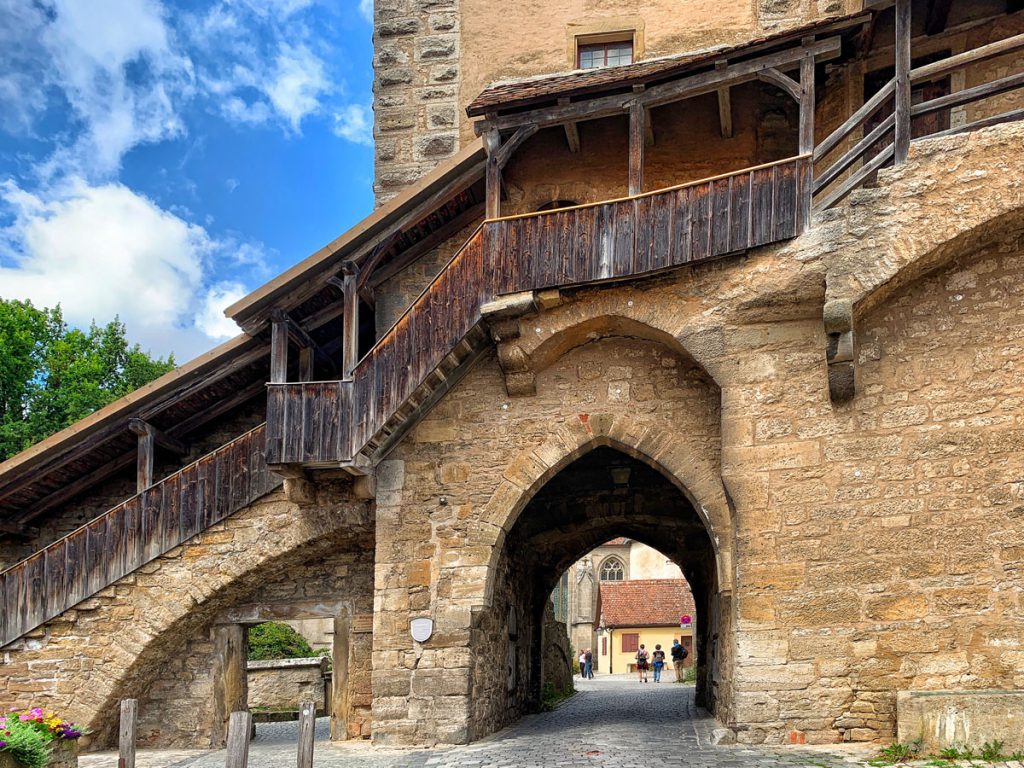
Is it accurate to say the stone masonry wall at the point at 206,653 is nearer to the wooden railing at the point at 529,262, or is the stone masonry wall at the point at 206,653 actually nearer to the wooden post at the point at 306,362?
the wooden railing at the point at 529,262

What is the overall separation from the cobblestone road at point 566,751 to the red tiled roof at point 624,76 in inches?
264

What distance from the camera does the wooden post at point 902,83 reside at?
1017 cm

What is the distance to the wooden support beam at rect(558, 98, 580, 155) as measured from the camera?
11.7 meters

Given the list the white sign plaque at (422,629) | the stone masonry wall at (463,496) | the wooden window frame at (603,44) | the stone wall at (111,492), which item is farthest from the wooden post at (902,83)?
the stone wall at (111,492)

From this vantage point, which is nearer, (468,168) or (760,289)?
(760,289)

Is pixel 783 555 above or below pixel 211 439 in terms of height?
below

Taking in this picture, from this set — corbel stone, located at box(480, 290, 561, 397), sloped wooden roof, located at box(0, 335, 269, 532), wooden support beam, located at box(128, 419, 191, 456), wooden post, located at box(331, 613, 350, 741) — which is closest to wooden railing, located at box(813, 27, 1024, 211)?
corbel stone, located at box(480, 290, 561, 397)

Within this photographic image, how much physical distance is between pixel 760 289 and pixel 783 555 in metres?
2.56

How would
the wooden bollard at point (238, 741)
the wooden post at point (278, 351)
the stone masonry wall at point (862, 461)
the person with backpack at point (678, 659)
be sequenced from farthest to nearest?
the person with backpack at point (678, 659), the wooden post at point (278, 351), the stone masonry wall at point (862, 461), the wooden bollard at point (238, 741)

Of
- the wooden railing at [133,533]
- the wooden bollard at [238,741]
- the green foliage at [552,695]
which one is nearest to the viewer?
the wooden bollard at [238,741]

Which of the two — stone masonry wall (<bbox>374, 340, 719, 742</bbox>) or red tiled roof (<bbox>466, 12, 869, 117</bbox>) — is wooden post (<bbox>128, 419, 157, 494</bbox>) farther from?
red tiled roof (<bbox>466, 12, 869, 117</bbox>)

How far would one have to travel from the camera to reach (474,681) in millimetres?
11758

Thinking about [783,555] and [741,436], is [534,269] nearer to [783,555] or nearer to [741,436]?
[741,436]

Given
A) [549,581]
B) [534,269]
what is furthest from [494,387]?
[549,581]
